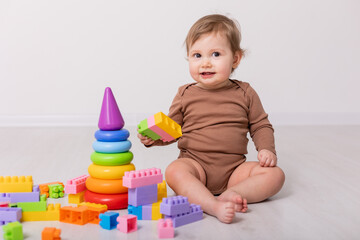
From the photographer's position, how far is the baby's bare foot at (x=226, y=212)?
983 mm

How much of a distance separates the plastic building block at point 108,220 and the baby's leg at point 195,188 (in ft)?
0.67

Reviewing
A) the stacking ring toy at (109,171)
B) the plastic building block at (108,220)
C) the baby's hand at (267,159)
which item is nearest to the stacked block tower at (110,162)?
the stacking ring toy at (109,171)

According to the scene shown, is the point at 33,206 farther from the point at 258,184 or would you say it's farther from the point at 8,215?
the point at 258,184

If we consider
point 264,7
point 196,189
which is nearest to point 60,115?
point 264,7

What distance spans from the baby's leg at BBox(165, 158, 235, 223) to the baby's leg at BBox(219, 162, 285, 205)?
0.07 meters

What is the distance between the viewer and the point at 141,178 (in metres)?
1.00

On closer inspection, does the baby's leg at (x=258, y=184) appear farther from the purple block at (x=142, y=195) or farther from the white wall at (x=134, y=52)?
the white wall at (x=134, y=52)

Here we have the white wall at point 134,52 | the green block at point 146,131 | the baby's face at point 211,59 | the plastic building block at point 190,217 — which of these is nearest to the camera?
the plastic building block at point 190,217

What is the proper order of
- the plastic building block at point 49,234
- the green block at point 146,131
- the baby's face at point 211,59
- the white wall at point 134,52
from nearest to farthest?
the plastic building block at point 49,234 → the green block at point 146,131 → the baby's face at point 211,59 → the white wall at point 134,52

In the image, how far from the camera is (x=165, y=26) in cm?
256

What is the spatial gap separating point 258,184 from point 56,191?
0.50 m

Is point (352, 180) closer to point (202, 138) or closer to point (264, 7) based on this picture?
point (202, 138)

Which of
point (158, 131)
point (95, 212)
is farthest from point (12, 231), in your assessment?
point (158, 131)

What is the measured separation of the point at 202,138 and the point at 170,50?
1.41m
